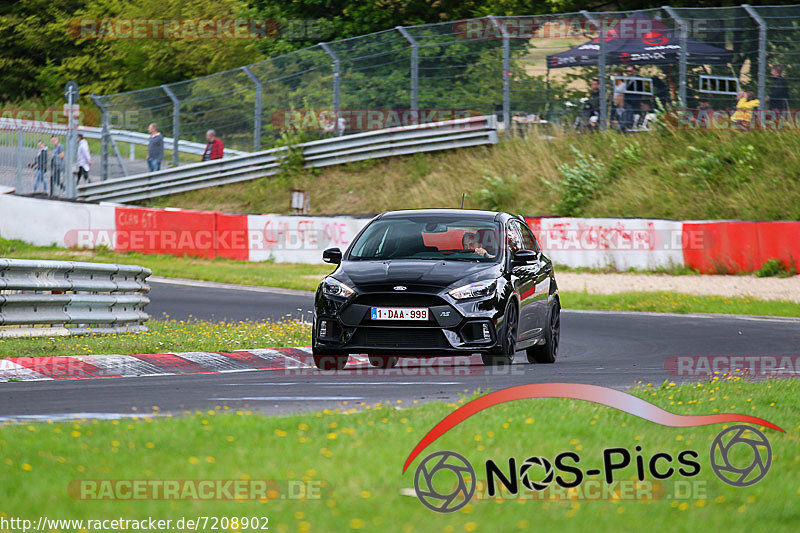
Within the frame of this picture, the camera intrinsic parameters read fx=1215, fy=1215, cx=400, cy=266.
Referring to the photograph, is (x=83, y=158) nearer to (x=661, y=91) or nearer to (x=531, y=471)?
(x=661, y=91)

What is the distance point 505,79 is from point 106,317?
18.4 m

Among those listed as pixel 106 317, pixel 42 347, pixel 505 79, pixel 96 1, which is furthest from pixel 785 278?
pixel 96 1

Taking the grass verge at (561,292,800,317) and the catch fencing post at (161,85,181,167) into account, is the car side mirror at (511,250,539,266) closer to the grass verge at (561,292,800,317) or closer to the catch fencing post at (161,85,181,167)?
the grass verge at (561,292,800,317)

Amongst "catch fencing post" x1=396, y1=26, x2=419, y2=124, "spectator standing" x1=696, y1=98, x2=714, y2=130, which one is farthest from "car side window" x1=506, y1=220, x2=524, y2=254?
"catch fencing post" x1=396, y1=26, x2=419, y2=124

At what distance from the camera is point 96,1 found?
5875cm

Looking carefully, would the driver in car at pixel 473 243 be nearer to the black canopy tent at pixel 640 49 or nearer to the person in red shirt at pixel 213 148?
the black canopy tent at pixel 640 49

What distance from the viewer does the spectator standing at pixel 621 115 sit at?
29.9 meters

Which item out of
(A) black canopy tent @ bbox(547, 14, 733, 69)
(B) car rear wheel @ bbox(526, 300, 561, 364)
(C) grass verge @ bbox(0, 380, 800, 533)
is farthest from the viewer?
(A) black canopy tent @ bbox(547, 14, 733, 69)

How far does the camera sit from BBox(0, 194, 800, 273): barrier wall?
74.1ft

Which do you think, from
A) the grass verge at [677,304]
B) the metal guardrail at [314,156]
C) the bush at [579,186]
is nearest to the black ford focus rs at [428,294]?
the grass verge at [677,304]

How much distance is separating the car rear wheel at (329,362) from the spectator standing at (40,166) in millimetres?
25736

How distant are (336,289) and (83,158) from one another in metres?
26.5

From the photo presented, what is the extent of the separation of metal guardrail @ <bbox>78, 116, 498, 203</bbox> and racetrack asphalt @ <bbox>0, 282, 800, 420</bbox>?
15.3m

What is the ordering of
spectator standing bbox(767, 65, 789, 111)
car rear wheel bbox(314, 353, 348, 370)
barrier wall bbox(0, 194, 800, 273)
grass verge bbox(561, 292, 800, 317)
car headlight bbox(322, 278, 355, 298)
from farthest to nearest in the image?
1. spectator standing bbox(767, 65, 789, 111)
2. barrier wall bbox(0, 194, 800, 273)
3. grass verge bbox(561, 292, 800, 317)
4. car rear wheel bbox(314, 353, 348, 370)
5. car headlight bbox(322, 278, 355, 298)
